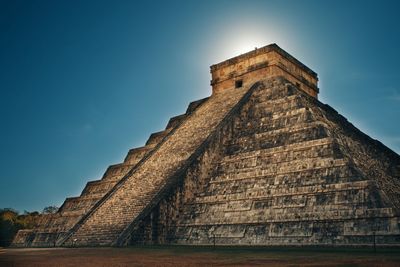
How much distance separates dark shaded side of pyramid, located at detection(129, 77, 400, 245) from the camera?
11555mm

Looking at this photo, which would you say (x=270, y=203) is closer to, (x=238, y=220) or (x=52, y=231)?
(x=238, y=220)

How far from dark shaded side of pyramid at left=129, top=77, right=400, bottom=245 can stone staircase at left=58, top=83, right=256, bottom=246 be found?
894 millimetres

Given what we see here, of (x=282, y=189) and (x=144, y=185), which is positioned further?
(x=144, y=185)

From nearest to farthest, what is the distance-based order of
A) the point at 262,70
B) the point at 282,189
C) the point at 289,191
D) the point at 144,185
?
the point at 289,191 < the point at 282,189 < the point at 144,185 < the point at 262,70

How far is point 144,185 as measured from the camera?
17.0 meters

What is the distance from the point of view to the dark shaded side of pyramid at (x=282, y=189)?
1155cm

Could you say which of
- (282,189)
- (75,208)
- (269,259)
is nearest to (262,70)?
(282,189)

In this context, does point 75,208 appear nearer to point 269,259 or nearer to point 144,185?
point 144,185

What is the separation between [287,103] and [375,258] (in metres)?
9.57

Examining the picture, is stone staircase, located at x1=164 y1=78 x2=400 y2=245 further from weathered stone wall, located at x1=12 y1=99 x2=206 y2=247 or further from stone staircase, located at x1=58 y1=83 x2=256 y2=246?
weathered stone wall, located at x1=12 y1=99 x2=206 y2=247

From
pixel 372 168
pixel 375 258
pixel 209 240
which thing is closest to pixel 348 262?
pixel 375 258

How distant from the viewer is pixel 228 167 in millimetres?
16094

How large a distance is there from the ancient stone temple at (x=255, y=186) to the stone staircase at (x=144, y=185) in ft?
0.20

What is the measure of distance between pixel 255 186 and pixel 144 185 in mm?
5004
